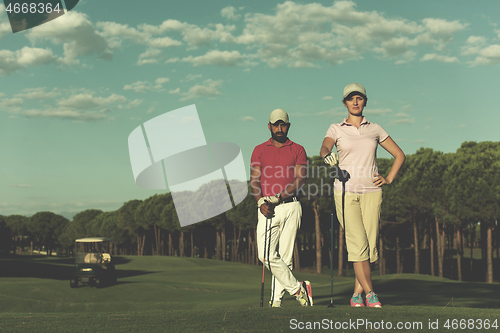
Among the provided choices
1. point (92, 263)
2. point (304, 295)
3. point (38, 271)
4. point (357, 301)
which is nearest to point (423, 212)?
point (92, 263)

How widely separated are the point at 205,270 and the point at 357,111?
4699cm

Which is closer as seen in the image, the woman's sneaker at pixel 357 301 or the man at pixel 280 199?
the woman's sneaker at pixel 357 301

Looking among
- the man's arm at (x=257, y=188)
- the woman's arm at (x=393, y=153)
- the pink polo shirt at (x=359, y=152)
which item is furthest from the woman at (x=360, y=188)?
the man's arm at (x=257, y=188)

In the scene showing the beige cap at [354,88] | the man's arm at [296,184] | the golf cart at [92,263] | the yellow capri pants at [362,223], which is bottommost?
the golf cart at [92,263]

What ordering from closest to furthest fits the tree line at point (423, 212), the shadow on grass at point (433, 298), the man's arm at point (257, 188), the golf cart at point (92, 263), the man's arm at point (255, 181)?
the man's arm at point (257, 188)
the man's arm at point (255, 181)
the shadow on grass at point (433, 298)
the golf cart at point (92, 263)
the tree line at point (423, 212)

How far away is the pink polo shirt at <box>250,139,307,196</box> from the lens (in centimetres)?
777

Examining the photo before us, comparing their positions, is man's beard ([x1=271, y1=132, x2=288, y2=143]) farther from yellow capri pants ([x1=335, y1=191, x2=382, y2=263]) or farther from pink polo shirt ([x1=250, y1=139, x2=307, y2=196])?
yellow capri pants ([x1=335, y1=191, x2=382, y2=263])

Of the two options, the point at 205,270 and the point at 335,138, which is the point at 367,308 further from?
the point at 205,270

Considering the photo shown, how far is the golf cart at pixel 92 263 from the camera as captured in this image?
94.1 ft

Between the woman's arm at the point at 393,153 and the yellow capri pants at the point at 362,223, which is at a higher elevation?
the woman's arm at the point at 393,153

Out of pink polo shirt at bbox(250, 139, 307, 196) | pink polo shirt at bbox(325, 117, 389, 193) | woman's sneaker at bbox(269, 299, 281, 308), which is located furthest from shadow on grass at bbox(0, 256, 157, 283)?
pink polo shirt at bbox(325, 117, 389, 193)

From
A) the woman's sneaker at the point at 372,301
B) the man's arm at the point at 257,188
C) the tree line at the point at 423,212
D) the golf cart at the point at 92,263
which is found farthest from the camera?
the tree line at the point at 423,212

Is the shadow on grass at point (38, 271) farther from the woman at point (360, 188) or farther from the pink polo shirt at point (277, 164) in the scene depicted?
the woman at point (360, 188)

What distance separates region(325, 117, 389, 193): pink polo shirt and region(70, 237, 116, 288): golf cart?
24200 mm
